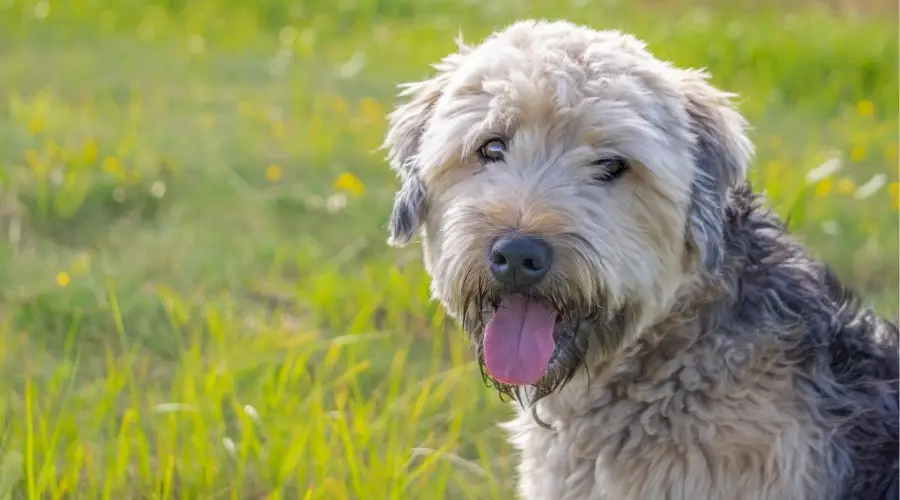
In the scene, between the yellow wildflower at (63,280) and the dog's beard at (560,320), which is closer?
the dog's beard at (560,320)

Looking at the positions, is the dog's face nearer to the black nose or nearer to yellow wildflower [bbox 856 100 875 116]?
the black nose

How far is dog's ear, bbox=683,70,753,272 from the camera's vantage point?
10.4ft

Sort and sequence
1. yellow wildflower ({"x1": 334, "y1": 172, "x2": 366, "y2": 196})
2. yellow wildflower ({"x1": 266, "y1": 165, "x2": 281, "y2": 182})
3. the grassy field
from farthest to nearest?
1. yellow wildflower ({"x1": 266, "y1": 165, "x2": 281, "y2": 182})
2. yellow wildflower ({"x1": 334, "y1": 172, "x2": 366, "y2": 196})
3. the grassy field

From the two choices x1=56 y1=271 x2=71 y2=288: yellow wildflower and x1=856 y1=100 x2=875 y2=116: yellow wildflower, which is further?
x1=856 y1=100 x2=875 y2=116: yellow wildflower

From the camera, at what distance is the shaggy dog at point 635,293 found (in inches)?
121

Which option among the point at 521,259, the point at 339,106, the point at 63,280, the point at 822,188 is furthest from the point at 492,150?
the point at 339,106

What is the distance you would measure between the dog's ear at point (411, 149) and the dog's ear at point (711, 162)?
77cm

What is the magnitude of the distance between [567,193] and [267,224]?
12.7 ft

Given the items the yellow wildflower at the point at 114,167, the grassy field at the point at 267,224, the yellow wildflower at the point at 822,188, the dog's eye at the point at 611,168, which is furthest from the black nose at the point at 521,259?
the yellow wildflower at the point at 114,167

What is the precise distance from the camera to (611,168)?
3.15m

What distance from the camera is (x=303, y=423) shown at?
13.9 ft

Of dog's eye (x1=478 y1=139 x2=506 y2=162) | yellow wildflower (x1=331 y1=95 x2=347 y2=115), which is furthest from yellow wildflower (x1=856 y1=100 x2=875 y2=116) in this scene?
dog's eye (x1=478 y1=139 x2=506 y2=162)

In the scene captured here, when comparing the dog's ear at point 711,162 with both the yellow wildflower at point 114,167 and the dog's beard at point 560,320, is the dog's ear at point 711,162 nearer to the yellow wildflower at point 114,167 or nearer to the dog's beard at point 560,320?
the dog's beard at point 560,320

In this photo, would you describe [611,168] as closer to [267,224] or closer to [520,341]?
[520,341]
